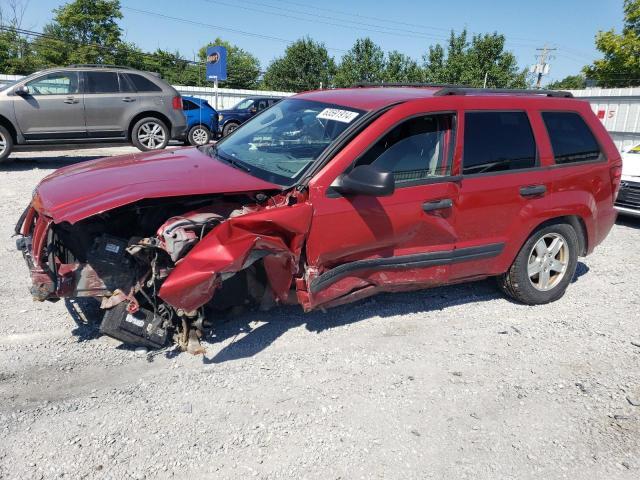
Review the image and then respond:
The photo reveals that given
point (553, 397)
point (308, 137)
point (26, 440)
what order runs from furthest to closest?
point (308, 137) → point (553, 397) → point (26, 440)

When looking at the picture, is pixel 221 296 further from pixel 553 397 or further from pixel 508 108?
pixel 508 108

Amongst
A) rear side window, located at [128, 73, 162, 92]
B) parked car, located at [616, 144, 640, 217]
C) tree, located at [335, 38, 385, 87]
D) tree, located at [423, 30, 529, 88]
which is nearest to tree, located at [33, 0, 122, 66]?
tree, located at [335, 38, 385, 87]

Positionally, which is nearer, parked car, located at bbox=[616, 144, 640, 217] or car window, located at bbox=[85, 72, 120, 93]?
parked car, located at bbox=[616, 144, 640, 217]

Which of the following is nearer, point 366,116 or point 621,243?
point 366,116

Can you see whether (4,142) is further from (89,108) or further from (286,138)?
(286,138)

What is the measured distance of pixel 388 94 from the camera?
4.04m

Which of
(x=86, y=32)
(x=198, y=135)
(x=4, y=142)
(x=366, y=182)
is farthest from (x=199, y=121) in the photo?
(x=86, y=32)

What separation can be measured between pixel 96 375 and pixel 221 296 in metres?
0.93

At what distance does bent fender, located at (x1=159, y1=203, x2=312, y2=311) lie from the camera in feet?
9.69

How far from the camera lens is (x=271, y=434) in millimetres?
2727

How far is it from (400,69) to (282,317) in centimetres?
3996

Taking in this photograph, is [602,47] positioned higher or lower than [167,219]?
higher

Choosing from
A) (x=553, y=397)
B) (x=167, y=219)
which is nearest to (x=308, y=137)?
(x=167, y=219)

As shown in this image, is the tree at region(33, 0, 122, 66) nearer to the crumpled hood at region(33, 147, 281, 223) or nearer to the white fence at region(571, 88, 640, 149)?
the white fence at region(571, 88, 640, 149)
